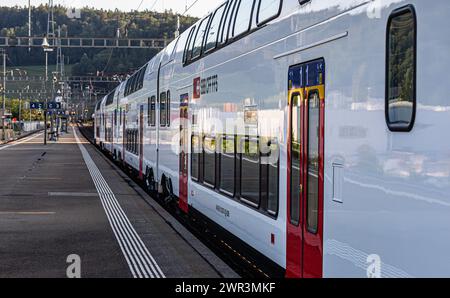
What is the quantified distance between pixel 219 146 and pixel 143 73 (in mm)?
12020

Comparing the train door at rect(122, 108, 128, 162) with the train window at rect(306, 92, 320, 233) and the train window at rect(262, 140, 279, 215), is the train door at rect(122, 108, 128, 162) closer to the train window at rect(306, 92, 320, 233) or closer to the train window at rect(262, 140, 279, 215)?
the train window at rect(262, 140, 279, 215)

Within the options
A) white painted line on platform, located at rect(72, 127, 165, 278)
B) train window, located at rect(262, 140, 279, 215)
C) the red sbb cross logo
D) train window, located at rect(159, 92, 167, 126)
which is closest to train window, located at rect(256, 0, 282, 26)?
train window, located at rect(262, 140, 279, 215)

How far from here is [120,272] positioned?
9852mm

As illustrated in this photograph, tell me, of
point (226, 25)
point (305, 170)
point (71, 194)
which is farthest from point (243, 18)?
point (71, 194)

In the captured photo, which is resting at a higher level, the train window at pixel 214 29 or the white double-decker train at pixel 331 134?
the train window at pixel 214 29

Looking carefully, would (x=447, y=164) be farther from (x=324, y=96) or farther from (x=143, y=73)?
(x=143, y=73)

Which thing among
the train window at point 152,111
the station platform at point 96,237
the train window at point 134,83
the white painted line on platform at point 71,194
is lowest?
the white painted line on platform at point 71,194

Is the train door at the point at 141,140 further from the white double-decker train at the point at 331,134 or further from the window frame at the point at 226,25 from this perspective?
the window frame at the point at 226,25

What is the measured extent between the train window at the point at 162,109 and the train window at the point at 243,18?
281 inches

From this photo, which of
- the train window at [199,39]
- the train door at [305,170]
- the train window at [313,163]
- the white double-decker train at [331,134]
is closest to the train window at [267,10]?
the white double-decker train at [331,134]

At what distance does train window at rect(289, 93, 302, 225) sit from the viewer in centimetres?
707

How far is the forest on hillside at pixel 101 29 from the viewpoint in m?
73.1

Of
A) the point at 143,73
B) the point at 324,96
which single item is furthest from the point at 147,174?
the point at 324,96

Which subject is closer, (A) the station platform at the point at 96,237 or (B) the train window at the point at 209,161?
(A) the station platform at the point at 96,237
